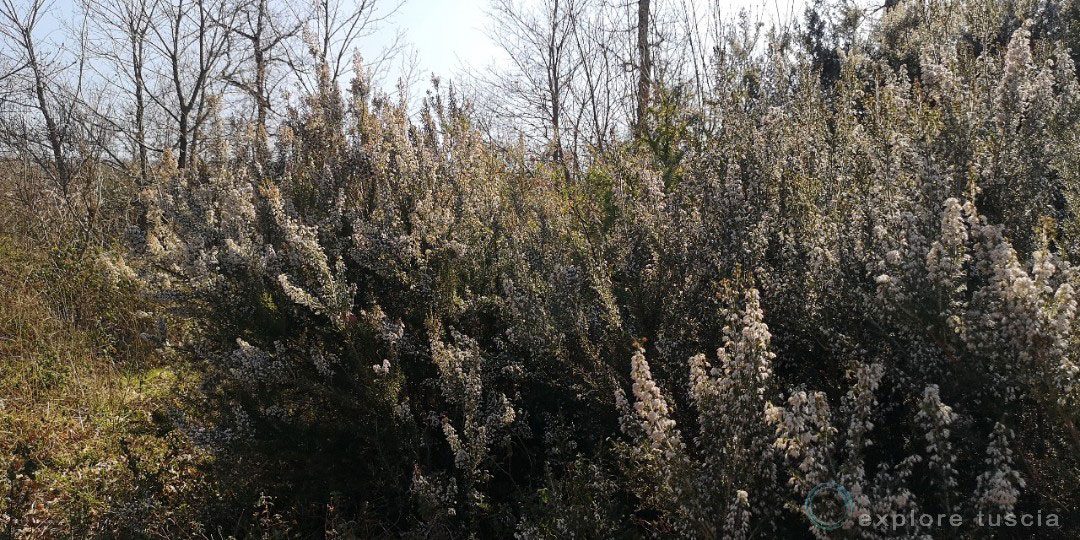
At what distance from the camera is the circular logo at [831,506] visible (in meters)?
1.64

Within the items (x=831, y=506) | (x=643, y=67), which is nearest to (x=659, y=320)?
(x=831, y=506)

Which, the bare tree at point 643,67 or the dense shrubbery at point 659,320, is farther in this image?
the bare tree at point 643,67

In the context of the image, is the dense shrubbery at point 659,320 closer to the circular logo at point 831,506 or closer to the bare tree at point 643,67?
the circular logo at point 831,506

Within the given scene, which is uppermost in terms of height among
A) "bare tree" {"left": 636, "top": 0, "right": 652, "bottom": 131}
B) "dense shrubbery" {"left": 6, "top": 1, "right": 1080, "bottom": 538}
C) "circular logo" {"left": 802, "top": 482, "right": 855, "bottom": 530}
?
"bare tree" {"left": 636, "top": 0, "right": 652, "bottom": 131}

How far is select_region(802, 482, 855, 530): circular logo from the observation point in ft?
5.39

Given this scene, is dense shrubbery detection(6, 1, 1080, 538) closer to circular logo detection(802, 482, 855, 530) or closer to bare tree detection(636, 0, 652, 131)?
circular logo detection(802, 482, 855, 530)

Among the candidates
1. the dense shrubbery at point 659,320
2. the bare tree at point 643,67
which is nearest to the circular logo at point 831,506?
the dense shrubbery at point 659,320

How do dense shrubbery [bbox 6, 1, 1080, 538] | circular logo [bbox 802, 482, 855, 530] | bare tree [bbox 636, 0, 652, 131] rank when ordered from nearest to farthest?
circular logo [bbox 802, 482, 855, 530]
dense shrubbery [bbox 6, 1, 1080, 538]
bare tree [bbox 636, 0, 652, 131]

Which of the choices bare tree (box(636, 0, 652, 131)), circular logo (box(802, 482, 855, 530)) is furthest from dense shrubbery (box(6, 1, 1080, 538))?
bare tree (box(636, 0, 652, 131))

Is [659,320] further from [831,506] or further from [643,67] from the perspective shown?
[643,67]

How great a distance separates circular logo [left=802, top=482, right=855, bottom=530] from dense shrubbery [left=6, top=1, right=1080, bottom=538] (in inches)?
1.0

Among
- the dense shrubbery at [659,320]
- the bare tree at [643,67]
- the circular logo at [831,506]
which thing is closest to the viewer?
the circular logo at [831,506]

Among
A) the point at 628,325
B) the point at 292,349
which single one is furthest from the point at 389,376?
the point at 628,325

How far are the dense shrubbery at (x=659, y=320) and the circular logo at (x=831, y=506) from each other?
25mm
